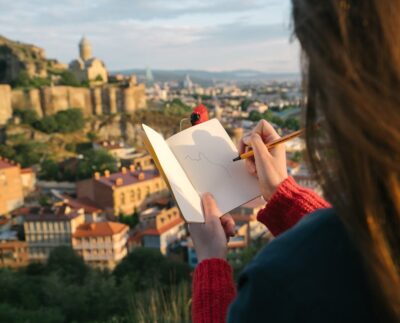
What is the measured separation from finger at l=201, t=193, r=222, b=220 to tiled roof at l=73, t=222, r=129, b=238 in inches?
417

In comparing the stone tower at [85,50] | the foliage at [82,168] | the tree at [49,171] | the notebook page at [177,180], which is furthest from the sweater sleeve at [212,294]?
the stone tower at [85,50]

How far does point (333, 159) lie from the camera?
15.1 inches

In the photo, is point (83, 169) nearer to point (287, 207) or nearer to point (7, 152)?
point (7, 152)

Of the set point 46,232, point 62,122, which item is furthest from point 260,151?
point 62,122

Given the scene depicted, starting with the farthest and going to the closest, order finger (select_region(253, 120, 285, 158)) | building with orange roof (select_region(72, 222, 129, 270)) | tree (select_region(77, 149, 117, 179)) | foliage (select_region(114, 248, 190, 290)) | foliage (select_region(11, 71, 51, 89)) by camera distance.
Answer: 1. foliage (select_region(11, 71, 51, 89))
2. tree (select_region(77, 149, 117, 179))
3. building with orange roof (select_region(72, 222, 129, 270))
4. foliage (select_region(114, 248, 190, 290))
5. finger (select_region(253, 120, 285, 158))

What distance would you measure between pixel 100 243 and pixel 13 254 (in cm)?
194

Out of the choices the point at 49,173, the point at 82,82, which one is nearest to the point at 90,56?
the point at 82,82

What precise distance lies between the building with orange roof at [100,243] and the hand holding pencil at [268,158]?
416 inches

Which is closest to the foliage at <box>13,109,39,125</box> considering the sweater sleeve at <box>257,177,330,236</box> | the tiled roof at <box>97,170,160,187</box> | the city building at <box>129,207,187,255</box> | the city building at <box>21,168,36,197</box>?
the city building at <box>21,168,36,197</box>

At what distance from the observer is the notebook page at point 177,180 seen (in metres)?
0.78

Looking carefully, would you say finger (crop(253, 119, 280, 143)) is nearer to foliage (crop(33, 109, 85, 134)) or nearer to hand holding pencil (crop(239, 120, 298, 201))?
hand holding pencil (crop(239, 120, 298, 201))

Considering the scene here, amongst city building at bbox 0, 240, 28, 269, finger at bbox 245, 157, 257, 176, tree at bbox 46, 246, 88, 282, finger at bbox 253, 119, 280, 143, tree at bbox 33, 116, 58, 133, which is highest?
finger at bbox 253, 119, 280, 143

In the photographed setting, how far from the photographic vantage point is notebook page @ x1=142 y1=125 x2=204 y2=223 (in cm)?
78

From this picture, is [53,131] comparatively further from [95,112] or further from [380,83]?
[380,83]
